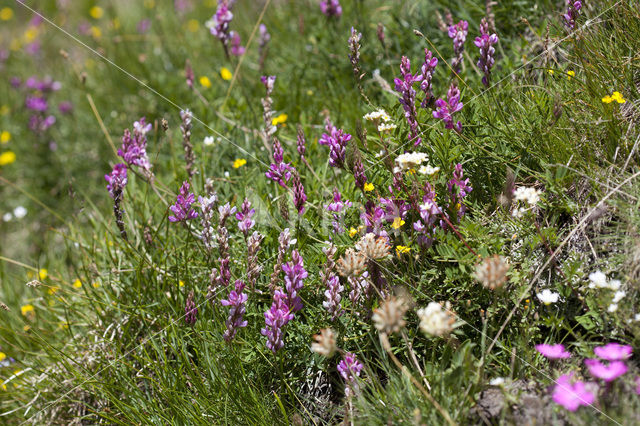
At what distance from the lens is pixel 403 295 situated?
75.4 inches

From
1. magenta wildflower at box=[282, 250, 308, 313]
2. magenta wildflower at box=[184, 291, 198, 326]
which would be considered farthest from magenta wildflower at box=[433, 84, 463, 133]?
magenta wildflower at box=[184, 291, 198, 326]

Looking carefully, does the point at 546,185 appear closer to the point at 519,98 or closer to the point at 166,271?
the point at 519,98

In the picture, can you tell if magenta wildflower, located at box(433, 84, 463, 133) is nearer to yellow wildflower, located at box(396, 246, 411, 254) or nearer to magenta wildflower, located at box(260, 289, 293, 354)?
yellow wildflower, located at box(396, 246, 411, 254)

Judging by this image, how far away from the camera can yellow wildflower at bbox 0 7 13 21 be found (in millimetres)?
7867

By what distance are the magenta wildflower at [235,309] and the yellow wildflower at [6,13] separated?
25.3 feet

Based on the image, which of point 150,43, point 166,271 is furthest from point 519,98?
point 150,43

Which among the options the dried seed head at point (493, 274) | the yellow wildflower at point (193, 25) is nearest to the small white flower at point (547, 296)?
the dried seed head at point (493, 274)

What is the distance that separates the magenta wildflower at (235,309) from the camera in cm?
204

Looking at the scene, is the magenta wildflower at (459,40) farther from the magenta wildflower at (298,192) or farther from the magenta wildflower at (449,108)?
the magenta wildflower at (298,192)

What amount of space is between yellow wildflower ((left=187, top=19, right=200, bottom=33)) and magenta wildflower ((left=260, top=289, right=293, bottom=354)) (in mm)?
4473

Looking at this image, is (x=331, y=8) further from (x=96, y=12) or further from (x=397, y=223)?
→ (x=96, y=12)

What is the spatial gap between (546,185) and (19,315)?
2871 millimetres

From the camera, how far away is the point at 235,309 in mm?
2055

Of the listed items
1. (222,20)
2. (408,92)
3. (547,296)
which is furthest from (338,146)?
(222,20)
